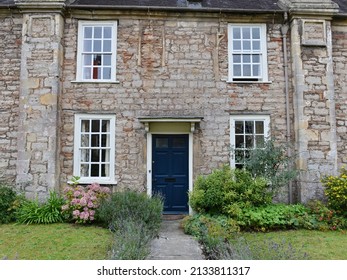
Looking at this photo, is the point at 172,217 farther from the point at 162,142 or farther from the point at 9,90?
the point at 9,90

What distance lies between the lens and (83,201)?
9.03 m

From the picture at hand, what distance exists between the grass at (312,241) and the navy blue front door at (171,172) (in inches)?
106

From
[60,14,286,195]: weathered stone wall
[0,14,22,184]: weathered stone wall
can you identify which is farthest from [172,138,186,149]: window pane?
[0,14,22,184]: weathered stone wall

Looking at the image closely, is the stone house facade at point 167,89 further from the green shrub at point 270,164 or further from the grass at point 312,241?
the grass at point 312,241

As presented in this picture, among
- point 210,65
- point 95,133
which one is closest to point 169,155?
point 95,133

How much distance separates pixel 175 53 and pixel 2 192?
→ 656cm

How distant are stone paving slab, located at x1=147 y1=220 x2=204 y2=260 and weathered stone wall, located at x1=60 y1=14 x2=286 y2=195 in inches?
91.9

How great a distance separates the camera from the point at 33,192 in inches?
393

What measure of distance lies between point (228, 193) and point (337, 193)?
3.09 m

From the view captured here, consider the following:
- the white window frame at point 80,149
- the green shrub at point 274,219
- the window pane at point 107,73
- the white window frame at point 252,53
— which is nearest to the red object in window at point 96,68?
the window pane at point 107,73

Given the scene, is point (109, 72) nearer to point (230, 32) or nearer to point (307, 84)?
point (230, 32)

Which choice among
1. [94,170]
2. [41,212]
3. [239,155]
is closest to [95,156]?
[94,170]

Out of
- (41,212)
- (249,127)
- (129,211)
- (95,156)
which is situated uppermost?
(249,127)

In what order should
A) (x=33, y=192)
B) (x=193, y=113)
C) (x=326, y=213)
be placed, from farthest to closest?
(x=193, y=113) → (x=33, y=192) → (x=326, y=213)
